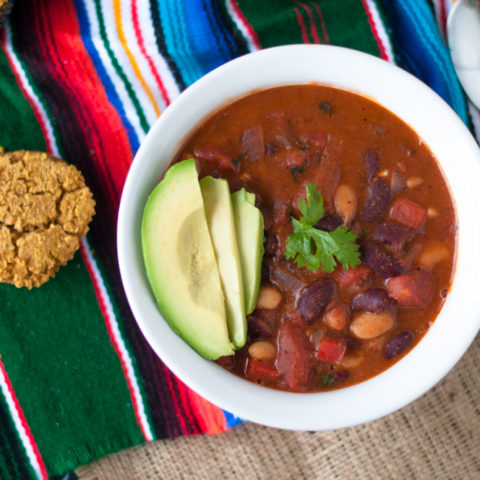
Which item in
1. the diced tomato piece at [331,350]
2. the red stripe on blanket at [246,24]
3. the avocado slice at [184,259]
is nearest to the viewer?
the avocado slice at [184,259]

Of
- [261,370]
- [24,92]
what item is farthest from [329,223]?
[24,92]

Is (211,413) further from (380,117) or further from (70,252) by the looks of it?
(380,117)

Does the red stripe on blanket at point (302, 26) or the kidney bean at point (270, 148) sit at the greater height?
the red stripe on blanket at point (302, 26)

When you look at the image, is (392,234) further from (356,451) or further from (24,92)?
(24,92)

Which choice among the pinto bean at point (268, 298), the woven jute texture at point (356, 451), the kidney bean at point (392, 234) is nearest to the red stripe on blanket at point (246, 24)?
the kidney bean at point (392, 234)

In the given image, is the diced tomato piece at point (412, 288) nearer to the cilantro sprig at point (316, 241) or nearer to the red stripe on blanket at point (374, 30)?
the cilantro sprig at point (316, 241)

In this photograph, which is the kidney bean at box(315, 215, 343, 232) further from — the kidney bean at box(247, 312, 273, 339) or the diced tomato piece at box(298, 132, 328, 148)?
the kidney bean at box(247, 312, 273, 339)
